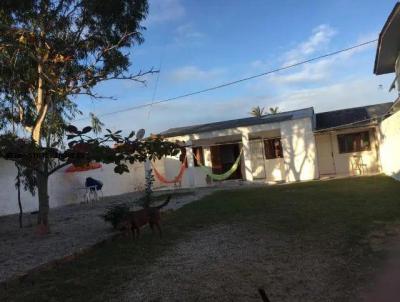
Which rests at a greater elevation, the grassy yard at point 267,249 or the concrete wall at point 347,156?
the concrete wall at point 347,156

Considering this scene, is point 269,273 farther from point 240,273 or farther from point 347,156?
point 347,156

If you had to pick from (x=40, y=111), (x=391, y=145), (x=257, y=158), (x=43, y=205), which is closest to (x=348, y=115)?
(x=257, y=158)

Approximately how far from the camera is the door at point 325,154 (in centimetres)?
2038

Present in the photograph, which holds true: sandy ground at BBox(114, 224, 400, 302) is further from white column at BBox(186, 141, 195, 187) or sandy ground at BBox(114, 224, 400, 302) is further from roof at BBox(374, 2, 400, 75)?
white column at BBox(186, 141, 195, 187)

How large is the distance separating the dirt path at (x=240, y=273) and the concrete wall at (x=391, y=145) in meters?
7.73

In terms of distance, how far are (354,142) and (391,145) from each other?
5.50m

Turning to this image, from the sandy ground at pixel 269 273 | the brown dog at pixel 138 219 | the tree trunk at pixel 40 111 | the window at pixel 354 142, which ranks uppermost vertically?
the tree trunk at pixel 40 111

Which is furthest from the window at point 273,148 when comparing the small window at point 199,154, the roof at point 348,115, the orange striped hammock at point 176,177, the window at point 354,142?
the orange striped hammock at point 176,177

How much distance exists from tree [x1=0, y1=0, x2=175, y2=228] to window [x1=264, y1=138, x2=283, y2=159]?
10.1 meters

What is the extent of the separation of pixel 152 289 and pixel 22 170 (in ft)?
31.2

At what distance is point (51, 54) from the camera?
994 centimetres

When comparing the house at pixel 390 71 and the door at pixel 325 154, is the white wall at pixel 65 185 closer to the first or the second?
the door at pixel 325 154

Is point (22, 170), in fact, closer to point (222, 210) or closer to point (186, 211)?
point (186, 211)

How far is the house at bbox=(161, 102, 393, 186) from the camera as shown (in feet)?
59.3
